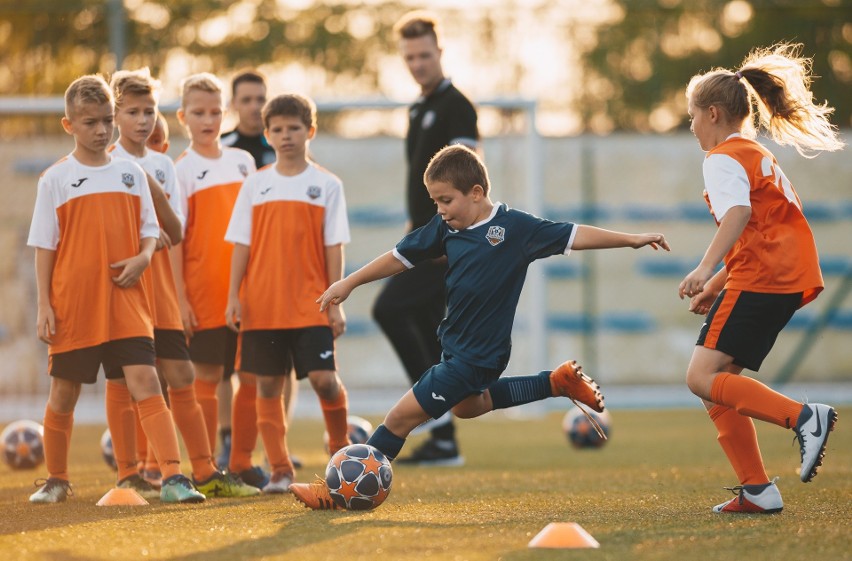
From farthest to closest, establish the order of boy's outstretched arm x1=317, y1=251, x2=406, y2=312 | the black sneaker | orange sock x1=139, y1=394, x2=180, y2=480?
the black sneaker → orange sock x1=139, y1=394, x2=180, y2=480 → boy's outstretched arm x1=317, y1=251, x2=406, y2=312

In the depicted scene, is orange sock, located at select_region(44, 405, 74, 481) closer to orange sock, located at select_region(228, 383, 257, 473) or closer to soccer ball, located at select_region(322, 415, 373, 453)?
orange sock, located at select_region(228, 383, 257, 473)

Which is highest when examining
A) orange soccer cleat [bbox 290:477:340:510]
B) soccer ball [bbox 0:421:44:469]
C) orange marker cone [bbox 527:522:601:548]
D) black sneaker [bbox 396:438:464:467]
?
orange marker cone [bbox 527:522:601:548]

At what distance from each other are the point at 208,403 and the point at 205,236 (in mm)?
865

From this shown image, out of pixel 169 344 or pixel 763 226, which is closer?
pixel 763 226

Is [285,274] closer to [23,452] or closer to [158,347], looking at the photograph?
[158,347]

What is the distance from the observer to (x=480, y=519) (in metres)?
4.84

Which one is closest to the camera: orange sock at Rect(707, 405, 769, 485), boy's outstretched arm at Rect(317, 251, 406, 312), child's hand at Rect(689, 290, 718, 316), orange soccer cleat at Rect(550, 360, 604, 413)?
orange sock at Rect(707, 405, 769, 485)

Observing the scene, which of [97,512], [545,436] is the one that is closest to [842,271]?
[545,436]

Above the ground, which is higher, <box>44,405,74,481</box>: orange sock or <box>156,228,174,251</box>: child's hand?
<box>156,228,174,251</box>: child's hand

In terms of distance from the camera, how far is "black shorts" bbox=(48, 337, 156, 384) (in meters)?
5.65

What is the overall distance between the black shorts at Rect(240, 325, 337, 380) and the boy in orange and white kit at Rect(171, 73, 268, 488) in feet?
1.88

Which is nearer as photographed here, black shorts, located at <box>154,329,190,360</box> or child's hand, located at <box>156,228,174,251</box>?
child's hand, located at <box>156,228,174,251</box>

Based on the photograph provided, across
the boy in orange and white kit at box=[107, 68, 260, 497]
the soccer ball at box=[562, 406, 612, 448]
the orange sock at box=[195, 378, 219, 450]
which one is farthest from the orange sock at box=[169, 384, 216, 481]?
the soccer ball at box=[562, 406, 612, 448]

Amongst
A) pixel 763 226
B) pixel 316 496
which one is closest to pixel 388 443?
pixel 316 496
